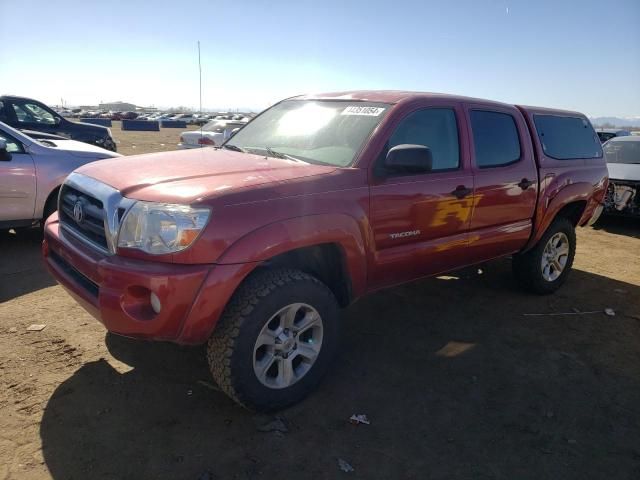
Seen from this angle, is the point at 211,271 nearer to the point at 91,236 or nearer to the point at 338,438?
the point at 91,236

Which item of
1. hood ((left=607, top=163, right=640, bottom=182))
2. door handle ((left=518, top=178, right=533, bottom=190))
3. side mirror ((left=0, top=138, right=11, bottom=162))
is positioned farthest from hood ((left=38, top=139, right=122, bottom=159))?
hood ((left=607, top=163, right=640, bottom=182))

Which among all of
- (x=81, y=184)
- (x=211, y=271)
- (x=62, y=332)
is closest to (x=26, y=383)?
(x=62, y=332)

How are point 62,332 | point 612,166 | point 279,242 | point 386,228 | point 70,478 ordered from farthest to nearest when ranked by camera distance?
point 612,166
point 62,332
point 386,228
point 279,242
point 70,478

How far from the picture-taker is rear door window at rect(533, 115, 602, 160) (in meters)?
4.63

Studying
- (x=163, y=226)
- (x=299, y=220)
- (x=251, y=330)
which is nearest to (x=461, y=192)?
(x=299, y=220)

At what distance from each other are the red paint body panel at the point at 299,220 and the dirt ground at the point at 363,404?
23.3 inches

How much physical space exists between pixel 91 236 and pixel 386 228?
1.84m

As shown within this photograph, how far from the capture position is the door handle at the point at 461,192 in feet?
11.8

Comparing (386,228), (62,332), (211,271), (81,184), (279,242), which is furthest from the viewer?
(62,332)

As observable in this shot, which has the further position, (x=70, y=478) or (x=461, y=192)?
(x=461, y=192)

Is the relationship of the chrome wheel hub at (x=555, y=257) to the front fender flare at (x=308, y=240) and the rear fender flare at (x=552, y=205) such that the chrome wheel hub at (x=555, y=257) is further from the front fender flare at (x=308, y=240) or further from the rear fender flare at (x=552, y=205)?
the front fender flare at (x=308, y=240)

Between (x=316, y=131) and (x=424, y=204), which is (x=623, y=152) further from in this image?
→ (x=316, y=131)

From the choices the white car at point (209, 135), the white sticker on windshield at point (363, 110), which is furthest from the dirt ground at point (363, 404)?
the white car at point (209, 135)

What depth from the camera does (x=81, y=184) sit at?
118 inches
